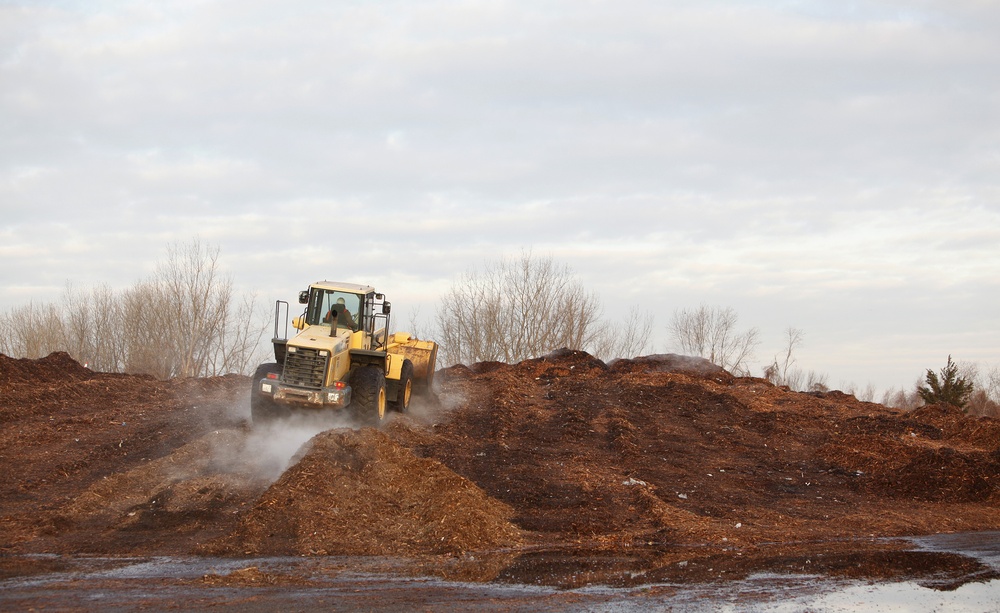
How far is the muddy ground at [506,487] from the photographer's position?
10633 millimetres

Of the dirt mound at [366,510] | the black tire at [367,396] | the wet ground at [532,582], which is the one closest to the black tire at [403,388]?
the black tire at [367,396]

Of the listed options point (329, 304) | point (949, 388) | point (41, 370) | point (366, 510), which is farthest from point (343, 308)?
point (949, 388)

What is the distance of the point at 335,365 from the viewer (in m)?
16.3

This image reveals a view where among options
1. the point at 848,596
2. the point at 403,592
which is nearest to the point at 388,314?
the point at 403,592

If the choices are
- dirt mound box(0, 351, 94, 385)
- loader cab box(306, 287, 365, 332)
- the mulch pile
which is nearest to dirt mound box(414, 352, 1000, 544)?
the mulch pile

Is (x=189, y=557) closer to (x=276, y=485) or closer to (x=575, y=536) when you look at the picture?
(x=276, y=485)

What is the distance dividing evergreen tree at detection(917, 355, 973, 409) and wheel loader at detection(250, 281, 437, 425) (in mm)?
22251

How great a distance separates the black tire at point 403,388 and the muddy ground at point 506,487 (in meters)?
0.43

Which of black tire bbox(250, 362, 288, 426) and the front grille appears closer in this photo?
the front grille

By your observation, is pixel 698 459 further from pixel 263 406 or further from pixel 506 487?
pixel 263 406

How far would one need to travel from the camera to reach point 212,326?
51.7 m

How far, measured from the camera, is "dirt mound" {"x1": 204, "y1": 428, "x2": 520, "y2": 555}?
10.9m

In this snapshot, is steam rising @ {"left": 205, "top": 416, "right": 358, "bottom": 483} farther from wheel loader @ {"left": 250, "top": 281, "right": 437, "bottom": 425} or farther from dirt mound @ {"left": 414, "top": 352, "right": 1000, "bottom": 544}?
dirt mound @ {"left": 414, "top": 352, "right": 1000, "bottom": 544}

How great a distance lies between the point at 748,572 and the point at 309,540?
5.46m
